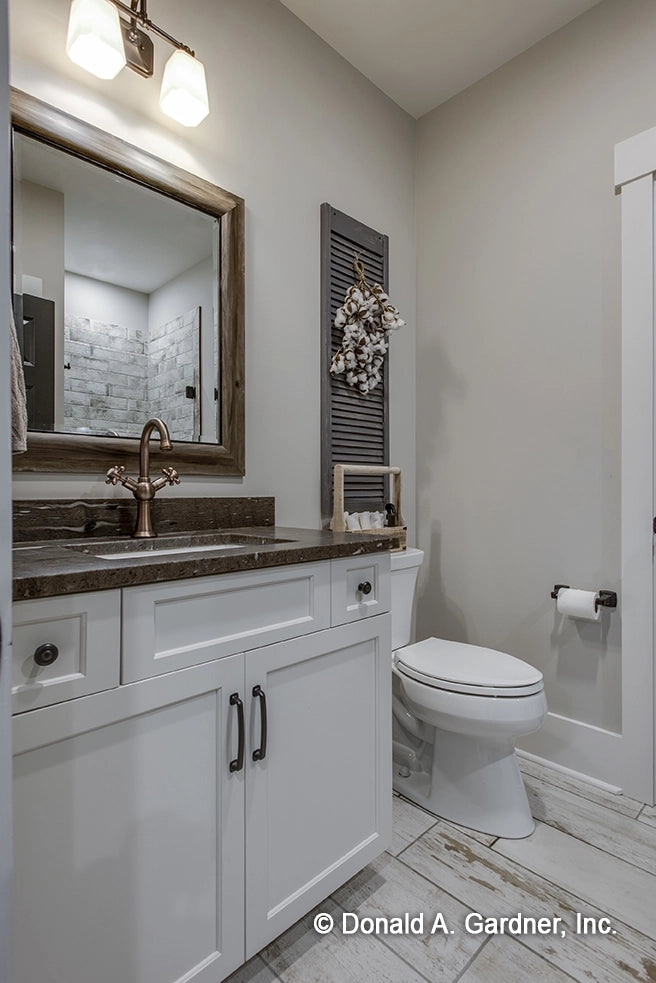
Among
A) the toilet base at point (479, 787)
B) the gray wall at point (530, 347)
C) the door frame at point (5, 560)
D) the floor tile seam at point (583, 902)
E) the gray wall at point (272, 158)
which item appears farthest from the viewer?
the gray wall at point (530, 347)

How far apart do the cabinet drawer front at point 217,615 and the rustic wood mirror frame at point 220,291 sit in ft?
2.00

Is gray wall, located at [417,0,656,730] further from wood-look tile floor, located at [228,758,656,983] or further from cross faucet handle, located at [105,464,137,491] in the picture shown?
cross faucet handle, located at [105,464,137,491]

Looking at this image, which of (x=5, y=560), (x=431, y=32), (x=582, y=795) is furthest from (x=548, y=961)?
(x=431, y=32)

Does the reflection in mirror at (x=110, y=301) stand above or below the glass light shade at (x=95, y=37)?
below

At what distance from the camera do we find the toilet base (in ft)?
5.19

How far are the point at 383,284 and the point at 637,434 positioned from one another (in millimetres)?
1159

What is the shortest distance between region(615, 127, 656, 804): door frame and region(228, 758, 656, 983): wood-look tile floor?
0.71ft

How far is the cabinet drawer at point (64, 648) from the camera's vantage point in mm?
756

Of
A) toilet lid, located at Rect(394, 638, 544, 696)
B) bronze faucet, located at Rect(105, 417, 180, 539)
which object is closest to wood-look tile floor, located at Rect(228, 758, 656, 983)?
toilet lid, located at Rect(394, 638, 544, 696)

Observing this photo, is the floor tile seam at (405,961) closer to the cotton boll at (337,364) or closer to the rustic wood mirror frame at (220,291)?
the rustic wood mirror frame at (220,291)

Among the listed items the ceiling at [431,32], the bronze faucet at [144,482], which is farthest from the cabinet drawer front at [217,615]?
the ceiling at [431,32]

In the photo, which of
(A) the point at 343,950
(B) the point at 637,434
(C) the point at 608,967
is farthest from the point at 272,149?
(C) the point at 608,967

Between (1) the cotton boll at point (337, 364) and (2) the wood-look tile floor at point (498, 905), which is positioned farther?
(1) the cotton boll at point (337, 364)

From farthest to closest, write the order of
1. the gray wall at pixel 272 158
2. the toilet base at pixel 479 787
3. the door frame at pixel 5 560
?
the toilet base at pixel 479 787
the gray wall at pixel 272 158
the door frame at pixel 5 560
